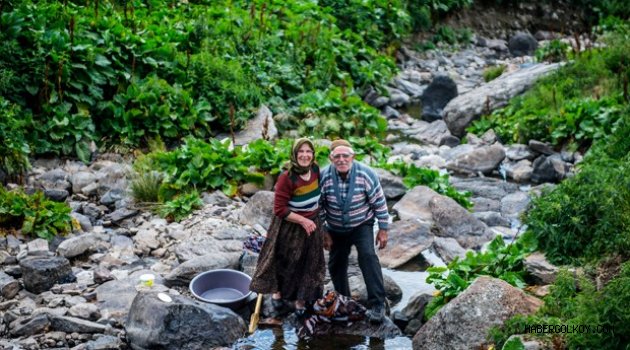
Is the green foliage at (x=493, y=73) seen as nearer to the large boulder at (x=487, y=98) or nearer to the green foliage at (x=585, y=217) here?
the large boulder at (x=487, y=98)

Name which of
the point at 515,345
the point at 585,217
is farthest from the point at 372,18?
the point at 515,345

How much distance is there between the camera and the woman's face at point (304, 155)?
6301 millimetres

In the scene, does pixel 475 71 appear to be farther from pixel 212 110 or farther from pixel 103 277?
pixel 103 277

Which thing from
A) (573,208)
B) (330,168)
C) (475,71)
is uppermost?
(330,168)

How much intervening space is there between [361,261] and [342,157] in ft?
3.36

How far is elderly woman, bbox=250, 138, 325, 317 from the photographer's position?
6.46 meters

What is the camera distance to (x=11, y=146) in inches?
372

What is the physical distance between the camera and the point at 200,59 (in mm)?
12438

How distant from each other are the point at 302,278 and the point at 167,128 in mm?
5059

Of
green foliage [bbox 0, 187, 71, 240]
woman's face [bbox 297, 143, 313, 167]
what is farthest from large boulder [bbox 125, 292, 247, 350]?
green foliage [bbox 0, 187, 71, 240]

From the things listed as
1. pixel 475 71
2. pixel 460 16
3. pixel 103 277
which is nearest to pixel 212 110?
pixel 103 277

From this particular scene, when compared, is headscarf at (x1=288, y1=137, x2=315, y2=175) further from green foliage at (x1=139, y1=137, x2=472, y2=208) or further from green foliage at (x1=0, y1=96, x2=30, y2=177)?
green foliage at (x1=0, y1=96, x2=30, y2=177)

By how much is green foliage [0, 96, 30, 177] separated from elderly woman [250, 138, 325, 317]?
4.32 metres

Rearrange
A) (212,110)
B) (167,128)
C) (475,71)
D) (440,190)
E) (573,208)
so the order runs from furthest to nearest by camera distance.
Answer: (475,71)
(212,110)
(167,128)
(440,190)
(573,208)
